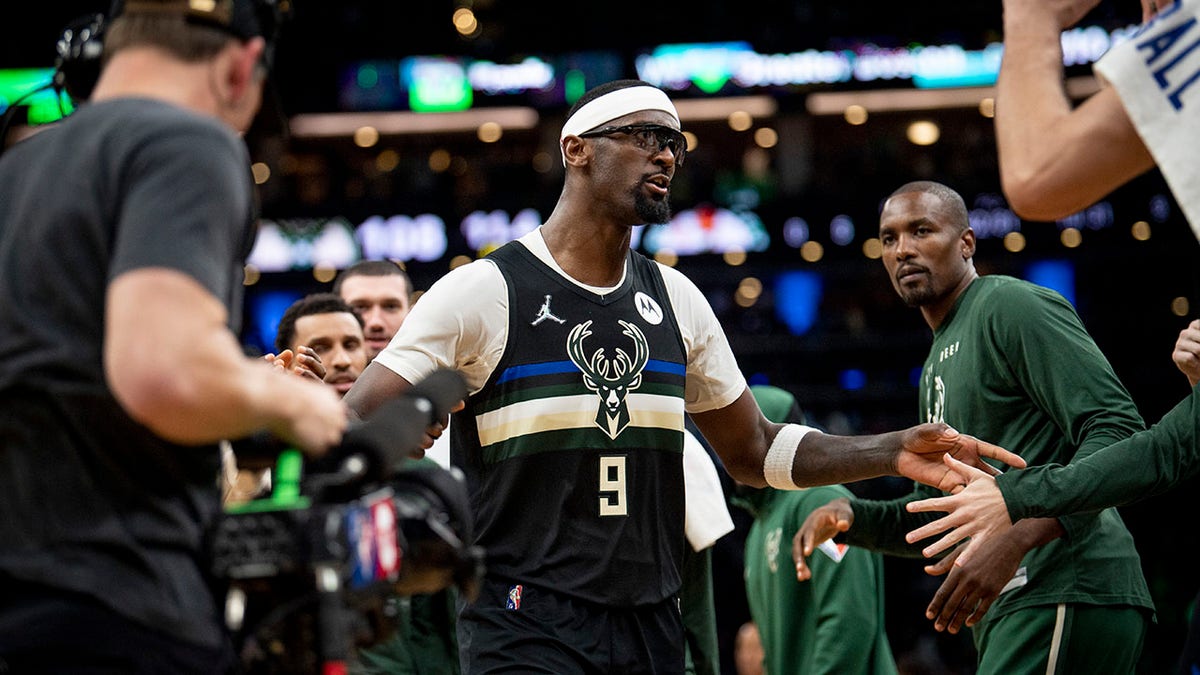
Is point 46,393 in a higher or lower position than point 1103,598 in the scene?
higher

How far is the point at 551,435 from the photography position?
4402 mm

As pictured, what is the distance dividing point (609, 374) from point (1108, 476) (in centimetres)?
159

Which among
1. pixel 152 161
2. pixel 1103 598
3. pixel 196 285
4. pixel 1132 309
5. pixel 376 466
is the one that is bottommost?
pixel 1103 598

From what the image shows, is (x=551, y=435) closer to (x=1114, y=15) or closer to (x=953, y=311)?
(x=953, y=311)

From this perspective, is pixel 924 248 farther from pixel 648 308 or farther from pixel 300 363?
pixel 300 363

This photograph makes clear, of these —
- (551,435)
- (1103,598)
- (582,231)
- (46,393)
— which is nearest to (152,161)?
(46,393)

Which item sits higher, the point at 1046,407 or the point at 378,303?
the point at 378,303

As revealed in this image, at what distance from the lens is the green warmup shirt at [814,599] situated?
6.46 meters

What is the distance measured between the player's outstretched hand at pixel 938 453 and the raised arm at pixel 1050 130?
1.56 meters

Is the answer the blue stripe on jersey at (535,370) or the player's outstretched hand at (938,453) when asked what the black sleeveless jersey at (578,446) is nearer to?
the blue stripe on jersey at (535,370)

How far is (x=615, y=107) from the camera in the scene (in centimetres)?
497

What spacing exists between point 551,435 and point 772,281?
17356 millimetres

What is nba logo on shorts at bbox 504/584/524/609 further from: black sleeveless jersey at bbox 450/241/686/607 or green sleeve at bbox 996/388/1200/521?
green sleeve at bbox 996/388/1200/521

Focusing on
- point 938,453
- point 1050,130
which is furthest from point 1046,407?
point 1050,130
